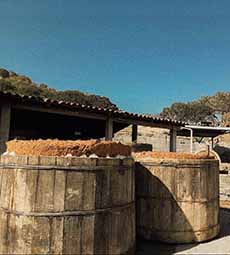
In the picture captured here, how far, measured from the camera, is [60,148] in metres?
3.85

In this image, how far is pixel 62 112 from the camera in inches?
335

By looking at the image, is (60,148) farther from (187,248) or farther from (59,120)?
(59,120)

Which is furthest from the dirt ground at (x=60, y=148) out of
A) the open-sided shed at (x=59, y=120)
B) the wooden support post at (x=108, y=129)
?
the wooden support post at (x=108, y=129)

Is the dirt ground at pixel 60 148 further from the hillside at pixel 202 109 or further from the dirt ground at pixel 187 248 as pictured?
the hillside at pixel 202 109

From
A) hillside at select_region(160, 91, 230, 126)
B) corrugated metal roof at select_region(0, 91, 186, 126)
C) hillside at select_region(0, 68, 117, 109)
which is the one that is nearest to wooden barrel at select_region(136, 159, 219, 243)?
corrugated metal roof at select_region(0, 91, 186, 126)

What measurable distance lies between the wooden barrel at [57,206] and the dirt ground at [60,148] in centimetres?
14

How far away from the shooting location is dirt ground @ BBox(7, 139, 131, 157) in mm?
3836

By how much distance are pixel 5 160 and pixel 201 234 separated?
11.2ft

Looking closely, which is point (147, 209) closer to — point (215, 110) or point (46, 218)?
point (46, 218)

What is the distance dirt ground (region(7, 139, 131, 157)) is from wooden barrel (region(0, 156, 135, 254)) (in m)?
0.14

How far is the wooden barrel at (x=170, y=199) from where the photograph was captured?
5195 mm

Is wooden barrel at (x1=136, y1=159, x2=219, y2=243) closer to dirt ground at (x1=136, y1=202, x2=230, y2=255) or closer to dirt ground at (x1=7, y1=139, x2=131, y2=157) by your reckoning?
dirt ground at (x1=136, y1=202, x2=230, y2=255)

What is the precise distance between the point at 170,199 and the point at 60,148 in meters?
2.28

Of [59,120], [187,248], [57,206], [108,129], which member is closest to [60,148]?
[57,206]
